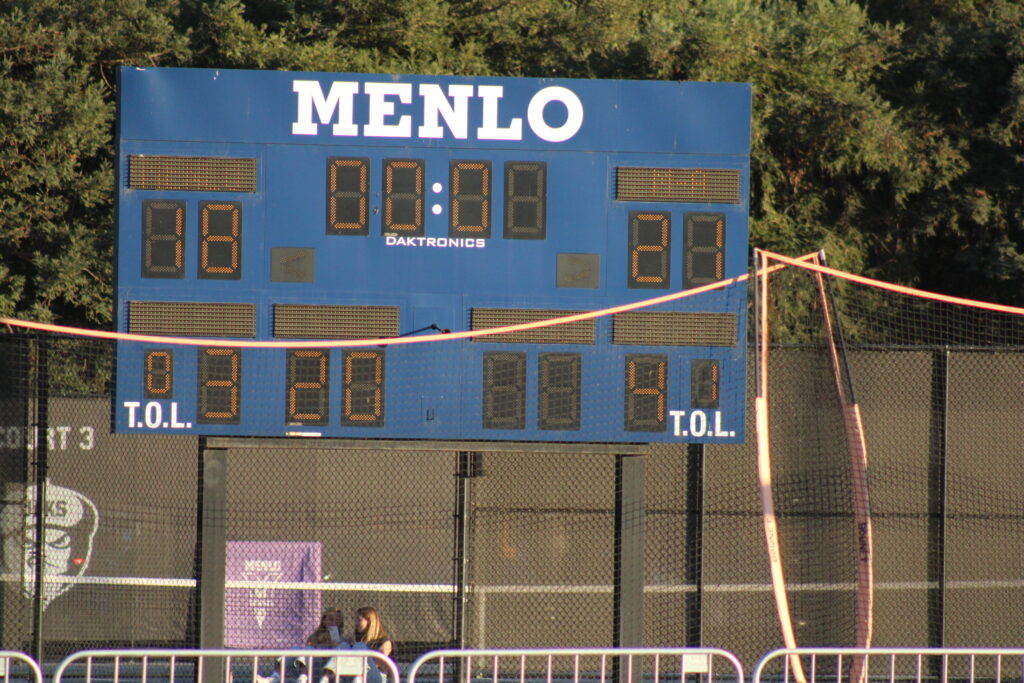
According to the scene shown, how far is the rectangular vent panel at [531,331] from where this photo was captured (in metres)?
7.24

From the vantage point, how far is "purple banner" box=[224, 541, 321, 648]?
9305 mm

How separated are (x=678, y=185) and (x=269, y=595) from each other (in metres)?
4.50

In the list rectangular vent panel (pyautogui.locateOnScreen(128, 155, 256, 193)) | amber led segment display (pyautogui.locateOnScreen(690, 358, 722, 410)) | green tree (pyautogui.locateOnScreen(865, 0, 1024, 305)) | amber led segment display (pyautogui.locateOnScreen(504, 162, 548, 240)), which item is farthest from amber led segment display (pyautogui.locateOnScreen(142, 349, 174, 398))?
green tree (pyautogui.locateOnScreen(865, 0, 1024, 305))

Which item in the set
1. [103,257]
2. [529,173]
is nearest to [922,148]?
[529,173]

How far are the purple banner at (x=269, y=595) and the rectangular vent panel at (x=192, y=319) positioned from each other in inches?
110

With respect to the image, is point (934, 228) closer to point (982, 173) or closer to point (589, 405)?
point (982, 173)

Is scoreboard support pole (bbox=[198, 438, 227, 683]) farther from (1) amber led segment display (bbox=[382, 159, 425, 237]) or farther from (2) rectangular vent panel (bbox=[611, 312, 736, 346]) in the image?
(2) rectangular vent panel (bbox=[611, 312, 736, 346])

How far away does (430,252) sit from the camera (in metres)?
7.24

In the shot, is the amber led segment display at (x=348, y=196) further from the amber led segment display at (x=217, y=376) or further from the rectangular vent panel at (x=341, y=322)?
the amber led segment display at (x=217, y=376)

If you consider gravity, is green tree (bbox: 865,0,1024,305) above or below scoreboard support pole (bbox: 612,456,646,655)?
above

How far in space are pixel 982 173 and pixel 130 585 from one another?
9844 millimetres

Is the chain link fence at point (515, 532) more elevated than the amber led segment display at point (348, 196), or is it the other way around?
the amber led segment display at point (348, 196)

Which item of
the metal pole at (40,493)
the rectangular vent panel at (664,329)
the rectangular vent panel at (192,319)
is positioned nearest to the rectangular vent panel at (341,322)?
the rectangular vent panel at (192,319)

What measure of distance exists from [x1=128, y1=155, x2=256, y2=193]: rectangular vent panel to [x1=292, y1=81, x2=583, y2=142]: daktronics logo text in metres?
0.40
